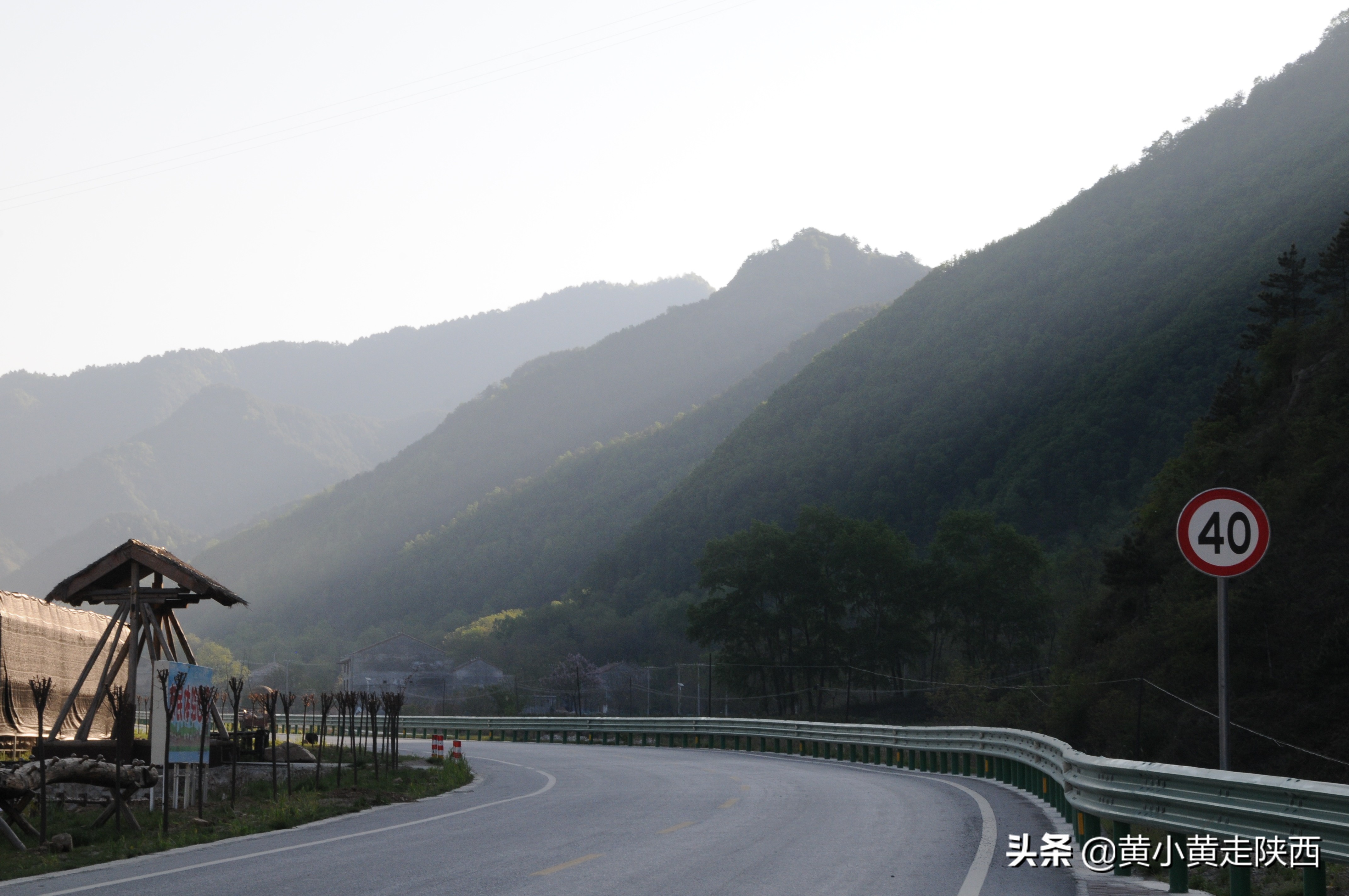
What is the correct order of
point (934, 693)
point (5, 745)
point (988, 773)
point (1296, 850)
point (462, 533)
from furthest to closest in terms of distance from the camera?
point (462, 533) < point (934, 693) < point (988, 773) < point (5, 745) < point (1296, 850)

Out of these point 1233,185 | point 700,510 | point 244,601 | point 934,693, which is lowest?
point 934,693

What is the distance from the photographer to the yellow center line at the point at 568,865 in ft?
33.5

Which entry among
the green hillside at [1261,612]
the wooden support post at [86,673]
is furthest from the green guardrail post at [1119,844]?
the green hillside at [1261,612]

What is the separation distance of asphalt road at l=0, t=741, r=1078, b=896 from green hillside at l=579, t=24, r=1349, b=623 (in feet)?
248

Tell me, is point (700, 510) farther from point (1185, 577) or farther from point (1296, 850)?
point (1296, 850)

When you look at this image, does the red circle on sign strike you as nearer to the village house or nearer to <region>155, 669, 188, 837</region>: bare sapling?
<region>155, 669, 188, 837</region>: bare sapling

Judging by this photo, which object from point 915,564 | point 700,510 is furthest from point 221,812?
point 700,510

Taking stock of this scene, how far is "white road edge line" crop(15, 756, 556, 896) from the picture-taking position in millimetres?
9953

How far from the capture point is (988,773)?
A: 76.5ft

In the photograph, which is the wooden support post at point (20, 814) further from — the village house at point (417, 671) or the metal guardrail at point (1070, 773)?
the village house at point (417, 671)

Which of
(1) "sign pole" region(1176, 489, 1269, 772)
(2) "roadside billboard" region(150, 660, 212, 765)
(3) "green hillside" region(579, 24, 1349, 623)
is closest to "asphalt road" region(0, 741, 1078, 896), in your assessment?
(2) "roadside billboard" region(150, 660, 212, 765)

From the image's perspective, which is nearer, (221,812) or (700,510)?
(221,812)

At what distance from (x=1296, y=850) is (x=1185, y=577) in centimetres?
4418

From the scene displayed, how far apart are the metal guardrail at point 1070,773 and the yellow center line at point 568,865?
4153 mm
